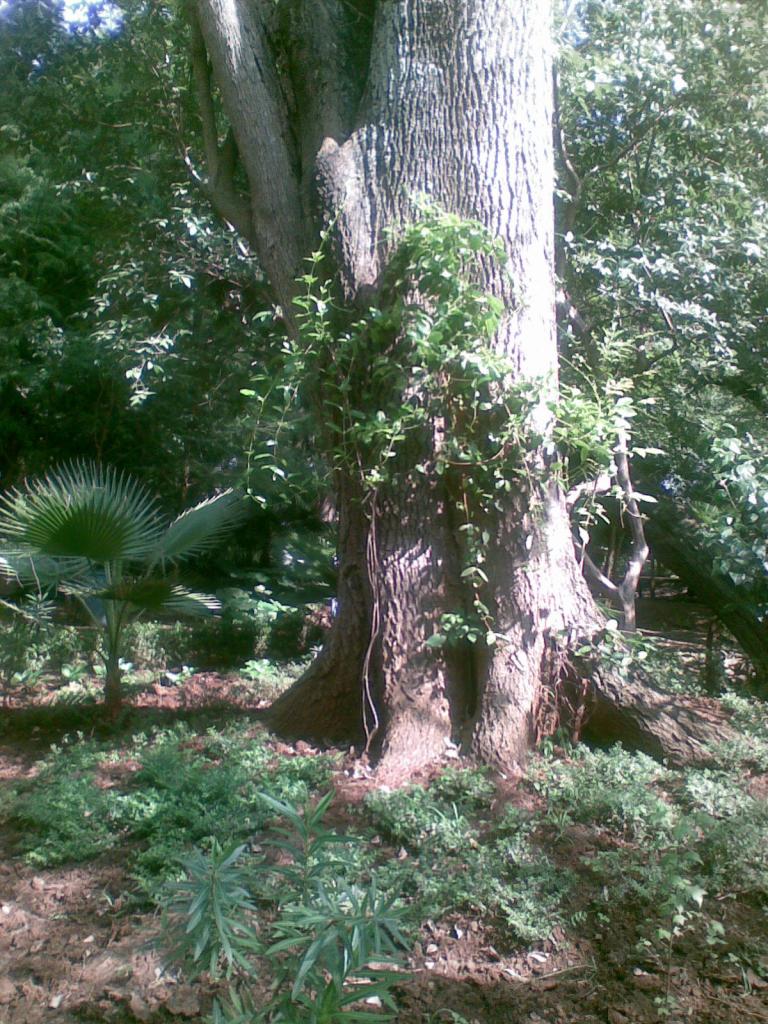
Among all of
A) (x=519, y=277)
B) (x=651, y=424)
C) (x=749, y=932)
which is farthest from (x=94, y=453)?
(x=749, y=932)

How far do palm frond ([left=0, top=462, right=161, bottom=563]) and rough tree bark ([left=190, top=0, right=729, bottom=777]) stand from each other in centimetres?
149

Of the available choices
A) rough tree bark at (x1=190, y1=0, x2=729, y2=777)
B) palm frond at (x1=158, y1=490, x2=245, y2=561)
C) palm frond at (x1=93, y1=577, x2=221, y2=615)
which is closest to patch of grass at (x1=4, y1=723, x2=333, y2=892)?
rough tree bark at (x1=190, y1=0, x2=729, y2=777)

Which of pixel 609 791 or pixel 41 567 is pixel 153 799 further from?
pixel 41 567

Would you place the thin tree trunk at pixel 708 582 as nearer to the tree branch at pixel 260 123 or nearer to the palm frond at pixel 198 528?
the palm frond at pixel 198 528

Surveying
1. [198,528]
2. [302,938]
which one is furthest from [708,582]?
[302,938]

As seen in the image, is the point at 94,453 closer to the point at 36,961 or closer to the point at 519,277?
the point at 519,277

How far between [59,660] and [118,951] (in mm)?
4458

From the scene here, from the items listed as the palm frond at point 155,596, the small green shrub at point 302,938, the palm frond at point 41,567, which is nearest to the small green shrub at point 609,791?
the small green shrub at point 302,938

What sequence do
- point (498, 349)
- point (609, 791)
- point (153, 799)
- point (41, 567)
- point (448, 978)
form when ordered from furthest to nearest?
point (41, 567)
point (498, 349)
point (153, 799)
point (609, 791)
point (448, 978)

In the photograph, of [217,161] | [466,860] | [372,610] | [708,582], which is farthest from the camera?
[708,582]

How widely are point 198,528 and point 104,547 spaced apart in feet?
2.08

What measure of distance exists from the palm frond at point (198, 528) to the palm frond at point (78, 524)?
0.38 feet

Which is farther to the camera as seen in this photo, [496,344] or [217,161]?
[217,161]

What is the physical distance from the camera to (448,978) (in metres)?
3.23
